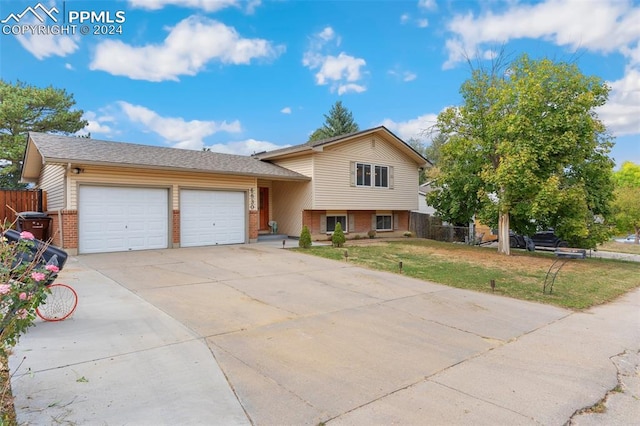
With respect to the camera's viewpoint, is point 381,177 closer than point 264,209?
No

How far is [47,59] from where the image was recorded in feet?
49.5

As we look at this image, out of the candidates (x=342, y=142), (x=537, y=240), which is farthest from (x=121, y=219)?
(x=537, y=240)

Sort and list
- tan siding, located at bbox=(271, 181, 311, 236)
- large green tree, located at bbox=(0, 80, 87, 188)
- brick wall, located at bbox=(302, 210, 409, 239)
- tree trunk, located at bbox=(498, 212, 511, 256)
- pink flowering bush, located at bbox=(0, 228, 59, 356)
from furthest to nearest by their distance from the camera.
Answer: large green tree, located at bbox=(0, 80, 87, 188), brick wall, located at bbox=(302, 210, 409, 239), tan siding, located at bbox=(271, 181, 311, 236), tree trunk, located at bbox=(498, 212, 511, 256), pink flowering bush, located at bbox=(0, 228, 59, 356)

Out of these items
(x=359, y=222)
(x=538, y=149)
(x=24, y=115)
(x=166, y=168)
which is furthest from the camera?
(x=24, y=115)

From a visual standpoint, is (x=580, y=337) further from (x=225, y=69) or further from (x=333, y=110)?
(x=333, y=110)

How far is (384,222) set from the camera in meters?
21.2

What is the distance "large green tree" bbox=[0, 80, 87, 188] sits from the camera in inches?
874

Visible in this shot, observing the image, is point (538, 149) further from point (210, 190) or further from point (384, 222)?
point (210, 190)

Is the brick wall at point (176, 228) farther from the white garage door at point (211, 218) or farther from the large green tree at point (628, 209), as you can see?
the large green tree at point (628, 209)

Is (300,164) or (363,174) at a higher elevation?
(300,164)

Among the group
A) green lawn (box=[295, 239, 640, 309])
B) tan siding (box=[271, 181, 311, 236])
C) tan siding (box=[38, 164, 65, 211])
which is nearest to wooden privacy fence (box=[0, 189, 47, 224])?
tan siding (box=[38, 164, 65, 211])

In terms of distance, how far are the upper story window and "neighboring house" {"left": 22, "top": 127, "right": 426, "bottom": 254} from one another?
0.05 metres

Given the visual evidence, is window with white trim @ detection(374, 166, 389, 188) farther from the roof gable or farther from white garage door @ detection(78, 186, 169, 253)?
white garage door @ detection(78, 186, 169, 253)

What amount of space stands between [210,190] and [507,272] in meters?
11.1
